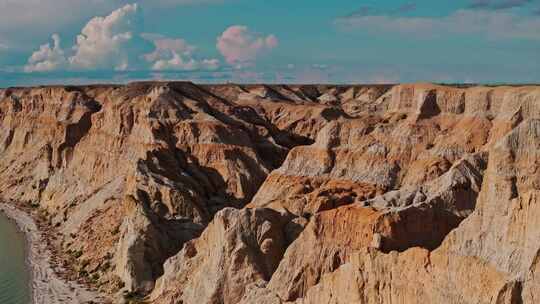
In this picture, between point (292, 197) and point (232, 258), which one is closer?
point (232, 258)

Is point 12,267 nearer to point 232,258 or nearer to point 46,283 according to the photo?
point 46,283

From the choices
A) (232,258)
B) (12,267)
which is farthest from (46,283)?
(232,258)

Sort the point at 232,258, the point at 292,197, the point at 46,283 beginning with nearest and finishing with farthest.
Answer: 1. the point at 232,258
2. the point at 292,197
3. the point at 46,283

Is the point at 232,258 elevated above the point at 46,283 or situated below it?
above

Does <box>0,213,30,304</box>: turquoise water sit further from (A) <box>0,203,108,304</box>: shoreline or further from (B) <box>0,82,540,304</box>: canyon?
(B) <box>0,82,540,304</box>: canyon

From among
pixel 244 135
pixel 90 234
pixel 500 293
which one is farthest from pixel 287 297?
pixel 244 135

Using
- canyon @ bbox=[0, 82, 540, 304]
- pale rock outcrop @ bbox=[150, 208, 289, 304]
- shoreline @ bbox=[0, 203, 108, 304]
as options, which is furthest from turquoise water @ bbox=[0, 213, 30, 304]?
pale rock outcrop @ bbox=[150, 208, 289, 304]
